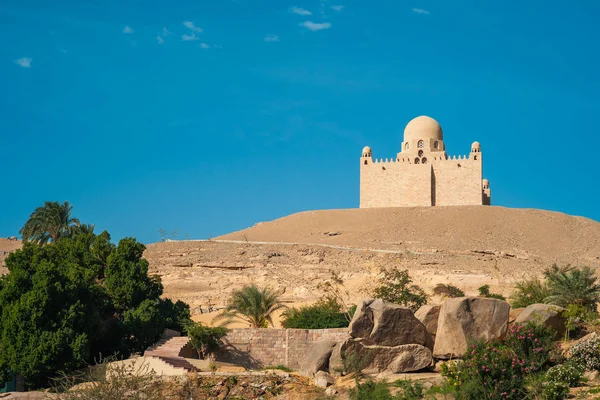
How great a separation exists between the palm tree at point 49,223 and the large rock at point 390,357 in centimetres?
2281

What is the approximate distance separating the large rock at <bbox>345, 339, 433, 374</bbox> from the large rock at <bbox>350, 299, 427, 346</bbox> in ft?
0.99

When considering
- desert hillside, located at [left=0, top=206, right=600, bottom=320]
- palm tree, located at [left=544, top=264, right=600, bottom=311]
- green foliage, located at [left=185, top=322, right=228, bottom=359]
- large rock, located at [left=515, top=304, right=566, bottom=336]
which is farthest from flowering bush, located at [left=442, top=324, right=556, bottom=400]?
desert hillside, located at [left=0, top=206, right=600, bottom=320]

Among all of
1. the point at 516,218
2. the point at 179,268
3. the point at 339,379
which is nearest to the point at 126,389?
the point at 339,379

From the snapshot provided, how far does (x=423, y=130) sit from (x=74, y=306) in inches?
1641

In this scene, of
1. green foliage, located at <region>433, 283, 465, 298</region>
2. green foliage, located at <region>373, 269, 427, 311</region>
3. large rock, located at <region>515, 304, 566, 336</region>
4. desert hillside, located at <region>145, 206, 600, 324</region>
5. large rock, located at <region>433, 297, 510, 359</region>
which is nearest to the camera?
large rock, located at <region>433, 297, 510, 359</region>

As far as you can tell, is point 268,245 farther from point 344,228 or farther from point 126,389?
point 126,389

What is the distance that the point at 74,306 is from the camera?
2131 cm

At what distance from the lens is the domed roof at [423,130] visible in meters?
59.8

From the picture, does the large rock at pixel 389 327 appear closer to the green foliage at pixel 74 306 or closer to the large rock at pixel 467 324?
the large rock at pixel 467 324

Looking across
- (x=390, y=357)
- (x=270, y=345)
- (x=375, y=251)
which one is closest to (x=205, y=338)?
(x=270, y=345)

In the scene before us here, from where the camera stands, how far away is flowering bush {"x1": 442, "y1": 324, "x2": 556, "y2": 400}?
1587 centimetres

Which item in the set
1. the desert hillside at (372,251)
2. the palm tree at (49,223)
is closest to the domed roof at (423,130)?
the desert hillside at (372,251)

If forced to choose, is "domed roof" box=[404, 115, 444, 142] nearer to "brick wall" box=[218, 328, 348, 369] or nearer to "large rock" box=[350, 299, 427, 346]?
"brick wall" box=[218, 328, 348, 369]

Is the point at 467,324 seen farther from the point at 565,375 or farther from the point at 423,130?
the point at 423,130
